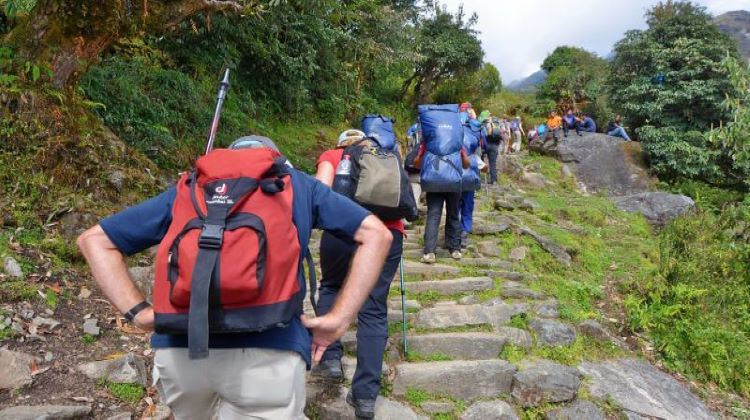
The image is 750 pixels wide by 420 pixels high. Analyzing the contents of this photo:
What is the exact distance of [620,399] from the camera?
461cm

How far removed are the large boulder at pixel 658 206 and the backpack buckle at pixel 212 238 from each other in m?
12.9

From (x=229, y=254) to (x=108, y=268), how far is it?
2.21 feet

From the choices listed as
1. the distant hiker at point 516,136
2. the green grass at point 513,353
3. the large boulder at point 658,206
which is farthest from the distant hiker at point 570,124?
the green grass at point 513,353

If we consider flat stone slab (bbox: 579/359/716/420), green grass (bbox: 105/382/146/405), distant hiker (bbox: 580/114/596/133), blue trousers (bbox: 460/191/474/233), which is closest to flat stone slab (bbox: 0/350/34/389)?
green grass (bbox: 105/382/146/405)

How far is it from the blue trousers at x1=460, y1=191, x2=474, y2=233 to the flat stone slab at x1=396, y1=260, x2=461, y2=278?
1404 mm

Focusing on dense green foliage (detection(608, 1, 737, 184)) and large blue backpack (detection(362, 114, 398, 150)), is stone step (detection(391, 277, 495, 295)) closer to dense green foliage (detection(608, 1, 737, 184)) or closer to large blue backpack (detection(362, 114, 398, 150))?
large blue backpack (detection(362, 114, 398, 150))

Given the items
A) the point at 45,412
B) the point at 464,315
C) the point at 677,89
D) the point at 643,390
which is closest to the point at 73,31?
the point at 45,412

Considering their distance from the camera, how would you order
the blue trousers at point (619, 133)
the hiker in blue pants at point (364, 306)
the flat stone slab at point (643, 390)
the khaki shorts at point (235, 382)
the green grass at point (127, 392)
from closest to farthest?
the khaki shorts at point (235, 382) → the hiker in blue pants at point (364, 306) → the green grass at point (127, 392) → the flat stone slab at point (643, 390) → the blue trousers at point (619, 133)

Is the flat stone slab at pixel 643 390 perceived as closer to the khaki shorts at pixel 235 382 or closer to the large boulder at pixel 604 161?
the khaki shorts at pixel 235 382

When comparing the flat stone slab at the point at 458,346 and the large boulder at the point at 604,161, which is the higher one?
the large boulder at the point at 604,161

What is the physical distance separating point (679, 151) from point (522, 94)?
61.1ft

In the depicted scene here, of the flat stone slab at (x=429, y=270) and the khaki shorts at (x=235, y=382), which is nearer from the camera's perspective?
the khaki shorts at (x=235, y=382)

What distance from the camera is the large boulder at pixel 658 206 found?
12695 millimetres

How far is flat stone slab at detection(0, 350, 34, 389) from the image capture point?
3.46 metres
